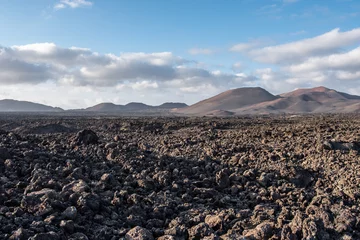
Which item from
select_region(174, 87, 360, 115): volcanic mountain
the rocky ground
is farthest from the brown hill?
the rocky ground

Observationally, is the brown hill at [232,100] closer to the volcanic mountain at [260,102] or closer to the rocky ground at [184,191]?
the volcanic mountain at [260,102]

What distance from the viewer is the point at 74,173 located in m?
6.80

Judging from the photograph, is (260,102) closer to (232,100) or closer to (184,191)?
(232,100)

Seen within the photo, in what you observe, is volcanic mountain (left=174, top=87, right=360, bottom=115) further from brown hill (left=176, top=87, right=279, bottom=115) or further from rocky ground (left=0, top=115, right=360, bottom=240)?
rocky ground (left=0, top=115, right=360, bottom=240)

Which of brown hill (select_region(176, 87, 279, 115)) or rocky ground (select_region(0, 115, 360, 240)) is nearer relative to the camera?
rocky ground (select_region(0, 115, 360, 240))

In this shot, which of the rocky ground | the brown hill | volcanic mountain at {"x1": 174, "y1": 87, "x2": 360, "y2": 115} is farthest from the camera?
the brown hill

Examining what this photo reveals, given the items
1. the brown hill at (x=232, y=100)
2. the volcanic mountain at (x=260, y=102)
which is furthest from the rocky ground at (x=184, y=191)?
the brown hill at (x=232, y=100)

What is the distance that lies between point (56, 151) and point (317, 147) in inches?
250

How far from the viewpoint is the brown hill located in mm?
149625

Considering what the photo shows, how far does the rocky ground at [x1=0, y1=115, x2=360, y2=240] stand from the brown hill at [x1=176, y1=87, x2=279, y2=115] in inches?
5291

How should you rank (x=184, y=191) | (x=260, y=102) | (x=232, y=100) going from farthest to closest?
1. (x=232, y=100)
2. (x=260, y=102)
3. (x=184, y=191)

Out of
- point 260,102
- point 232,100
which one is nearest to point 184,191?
point 260,102

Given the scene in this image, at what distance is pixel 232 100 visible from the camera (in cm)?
16200

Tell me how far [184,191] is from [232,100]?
15782 cm
